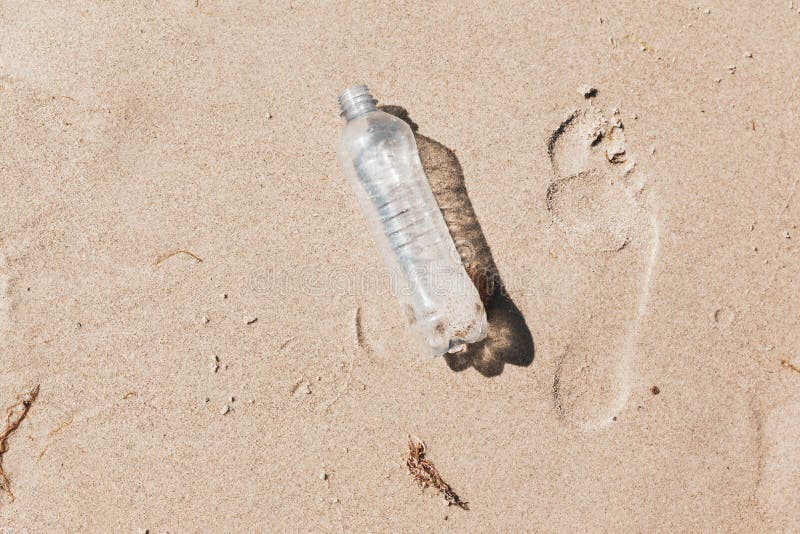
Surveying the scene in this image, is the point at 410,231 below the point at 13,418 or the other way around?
the other way around

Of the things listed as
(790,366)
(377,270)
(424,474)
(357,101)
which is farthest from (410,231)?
(790,366)

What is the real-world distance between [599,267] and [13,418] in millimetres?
2354

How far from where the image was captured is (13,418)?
1.97 m

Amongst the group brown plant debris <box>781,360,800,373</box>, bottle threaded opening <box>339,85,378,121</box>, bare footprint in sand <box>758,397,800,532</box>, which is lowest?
bare footprint in sand <box>758,397,800,532</box>

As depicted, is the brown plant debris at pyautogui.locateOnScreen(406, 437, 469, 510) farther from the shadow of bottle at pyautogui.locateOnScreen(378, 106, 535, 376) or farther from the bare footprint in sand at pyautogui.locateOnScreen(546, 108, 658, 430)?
the bare footprint in sand at pyautogui.locateOnScreen(546, 108, 658, 430)

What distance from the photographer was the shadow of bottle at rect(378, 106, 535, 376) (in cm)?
203

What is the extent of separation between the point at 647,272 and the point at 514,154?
711 mm

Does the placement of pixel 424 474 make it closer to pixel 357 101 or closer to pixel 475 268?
pixel 475 268

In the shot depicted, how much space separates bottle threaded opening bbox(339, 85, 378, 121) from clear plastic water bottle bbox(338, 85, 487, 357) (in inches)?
4.7

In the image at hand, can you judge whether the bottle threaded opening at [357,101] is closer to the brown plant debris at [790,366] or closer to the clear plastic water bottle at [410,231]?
the clear plastic water bottle at [410,231]

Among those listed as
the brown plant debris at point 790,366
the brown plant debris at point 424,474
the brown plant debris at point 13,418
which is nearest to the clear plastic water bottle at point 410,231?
the brown plant debris at point 424,474

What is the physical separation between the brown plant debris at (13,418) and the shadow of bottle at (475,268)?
1623 mm

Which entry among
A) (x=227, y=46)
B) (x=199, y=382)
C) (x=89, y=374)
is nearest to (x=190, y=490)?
(x=199, y=382)

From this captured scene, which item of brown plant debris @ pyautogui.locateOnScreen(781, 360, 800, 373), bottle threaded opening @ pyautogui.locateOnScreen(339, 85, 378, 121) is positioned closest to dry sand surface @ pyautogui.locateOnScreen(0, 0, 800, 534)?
brown plant debris @ pyautogui.locateOnScreen(781, 360, 800, 373)
